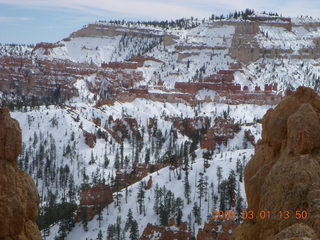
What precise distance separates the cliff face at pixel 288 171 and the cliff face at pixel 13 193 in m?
5.57

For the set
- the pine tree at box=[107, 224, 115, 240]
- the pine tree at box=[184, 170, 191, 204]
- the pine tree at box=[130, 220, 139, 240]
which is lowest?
the pine tree at box=[107, 224, 115, 240]

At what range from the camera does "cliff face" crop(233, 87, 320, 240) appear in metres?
9.64

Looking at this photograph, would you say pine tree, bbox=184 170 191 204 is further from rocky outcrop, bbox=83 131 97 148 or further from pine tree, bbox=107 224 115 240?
rocky outcrop, bbox=83 131 97 148

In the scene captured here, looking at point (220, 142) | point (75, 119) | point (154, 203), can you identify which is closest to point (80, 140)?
point (75, 119)

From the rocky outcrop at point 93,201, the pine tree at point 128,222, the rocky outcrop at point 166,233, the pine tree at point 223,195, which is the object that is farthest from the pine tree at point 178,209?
the rocky outcrop at point 93,201

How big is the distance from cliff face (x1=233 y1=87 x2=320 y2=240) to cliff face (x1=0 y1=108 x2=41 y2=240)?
18.3 ft

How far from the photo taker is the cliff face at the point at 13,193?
39.5ft

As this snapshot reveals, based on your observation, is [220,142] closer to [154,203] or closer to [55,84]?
[154,203]

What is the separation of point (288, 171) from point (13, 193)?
6817 mm

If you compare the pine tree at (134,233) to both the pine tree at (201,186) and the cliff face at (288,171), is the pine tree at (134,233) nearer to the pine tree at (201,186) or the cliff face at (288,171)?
the pine tree at (201,186)

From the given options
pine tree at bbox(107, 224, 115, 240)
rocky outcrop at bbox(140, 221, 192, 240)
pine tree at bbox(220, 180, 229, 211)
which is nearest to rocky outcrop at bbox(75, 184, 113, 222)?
pine tree at bbox(107, 224, 115, 240)

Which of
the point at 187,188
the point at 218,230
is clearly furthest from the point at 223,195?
the point at 218,230

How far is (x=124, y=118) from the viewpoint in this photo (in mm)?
90125

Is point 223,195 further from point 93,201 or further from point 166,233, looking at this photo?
point 93,201
